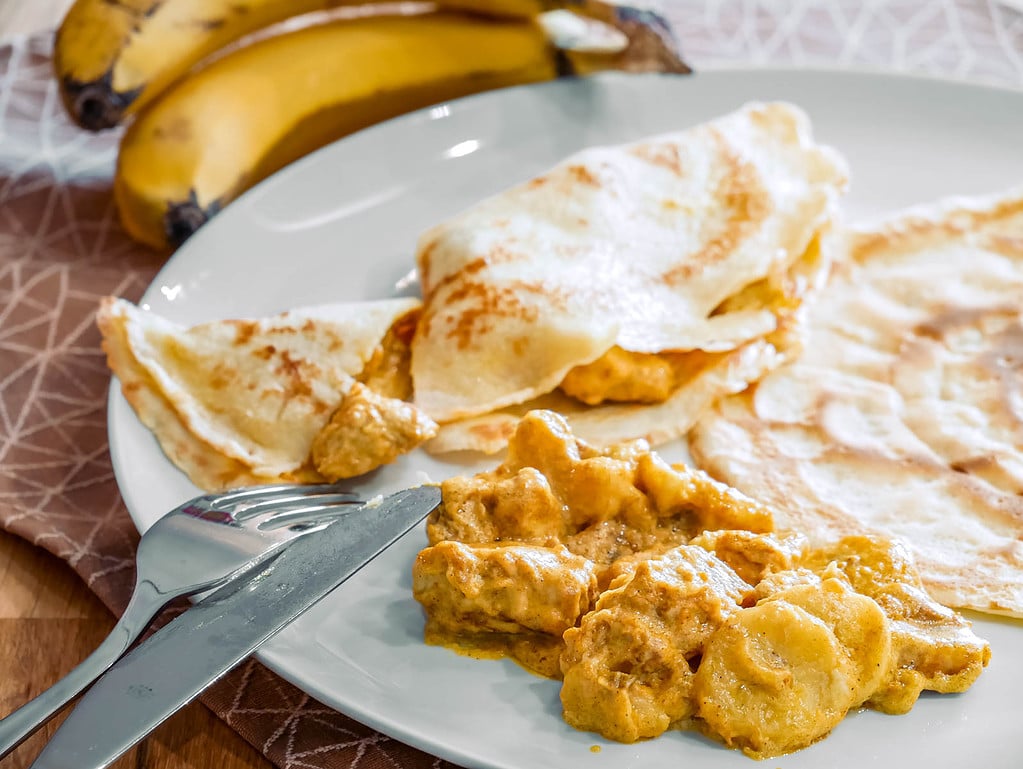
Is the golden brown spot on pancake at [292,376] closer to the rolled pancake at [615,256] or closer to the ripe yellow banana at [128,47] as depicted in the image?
the rolled pancake at [615,256]

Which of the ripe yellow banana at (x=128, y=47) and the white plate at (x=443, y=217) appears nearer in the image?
the white plate at (x=443, y=217)

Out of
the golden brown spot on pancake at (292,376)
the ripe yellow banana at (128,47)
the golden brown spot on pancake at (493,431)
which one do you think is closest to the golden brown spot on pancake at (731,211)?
the golden brown spot on pancake at (493,431)

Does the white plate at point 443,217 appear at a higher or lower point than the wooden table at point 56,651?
higher

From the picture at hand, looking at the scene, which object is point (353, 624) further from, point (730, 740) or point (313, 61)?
point (313, 61)

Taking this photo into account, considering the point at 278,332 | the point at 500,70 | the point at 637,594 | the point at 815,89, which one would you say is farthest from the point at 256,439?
the point at 815,89

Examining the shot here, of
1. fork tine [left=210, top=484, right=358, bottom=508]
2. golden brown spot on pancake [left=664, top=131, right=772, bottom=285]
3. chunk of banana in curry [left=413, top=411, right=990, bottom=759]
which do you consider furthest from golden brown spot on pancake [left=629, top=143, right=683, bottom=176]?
fork tine [left=210, top=484, right=358, bottom=508]

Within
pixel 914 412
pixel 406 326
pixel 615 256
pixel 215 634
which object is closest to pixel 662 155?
pixel 615 256
